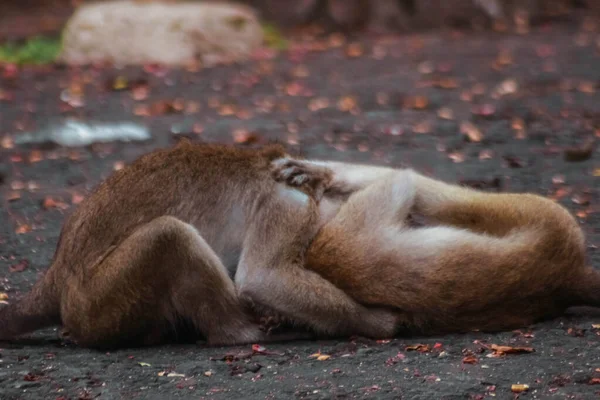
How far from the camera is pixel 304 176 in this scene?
4980 millimetres

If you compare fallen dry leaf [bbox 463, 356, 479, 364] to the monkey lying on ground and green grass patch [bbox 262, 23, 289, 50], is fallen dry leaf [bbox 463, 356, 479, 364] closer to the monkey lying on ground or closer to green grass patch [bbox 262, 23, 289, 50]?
the monkey lying on ground

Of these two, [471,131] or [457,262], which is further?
[471,131]

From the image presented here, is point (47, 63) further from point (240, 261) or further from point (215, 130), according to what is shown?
point (240, 261)

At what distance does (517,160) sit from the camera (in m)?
8.29

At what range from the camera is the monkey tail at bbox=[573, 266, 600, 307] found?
188 inches

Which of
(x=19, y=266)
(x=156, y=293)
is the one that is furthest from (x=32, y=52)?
(x=156, y=293)

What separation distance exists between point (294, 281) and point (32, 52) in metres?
11.5

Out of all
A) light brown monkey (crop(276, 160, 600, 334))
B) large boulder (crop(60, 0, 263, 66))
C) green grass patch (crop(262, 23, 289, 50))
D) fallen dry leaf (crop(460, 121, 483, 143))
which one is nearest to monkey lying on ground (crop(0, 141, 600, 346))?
light brown monkey (crop(276, 160, 600, 334))

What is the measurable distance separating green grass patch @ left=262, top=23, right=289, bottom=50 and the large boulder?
0.98 metres

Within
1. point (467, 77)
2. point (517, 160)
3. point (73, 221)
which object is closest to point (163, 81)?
point (467, 77)

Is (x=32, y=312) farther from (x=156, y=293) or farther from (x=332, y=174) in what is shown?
(x=332, y=174)

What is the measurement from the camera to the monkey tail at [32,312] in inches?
202

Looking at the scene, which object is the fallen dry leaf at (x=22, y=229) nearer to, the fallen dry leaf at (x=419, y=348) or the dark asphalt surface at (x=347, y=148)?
the dark asphalt surface at (x=347, y=148)

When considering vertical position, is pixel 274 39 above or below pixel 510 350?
below
